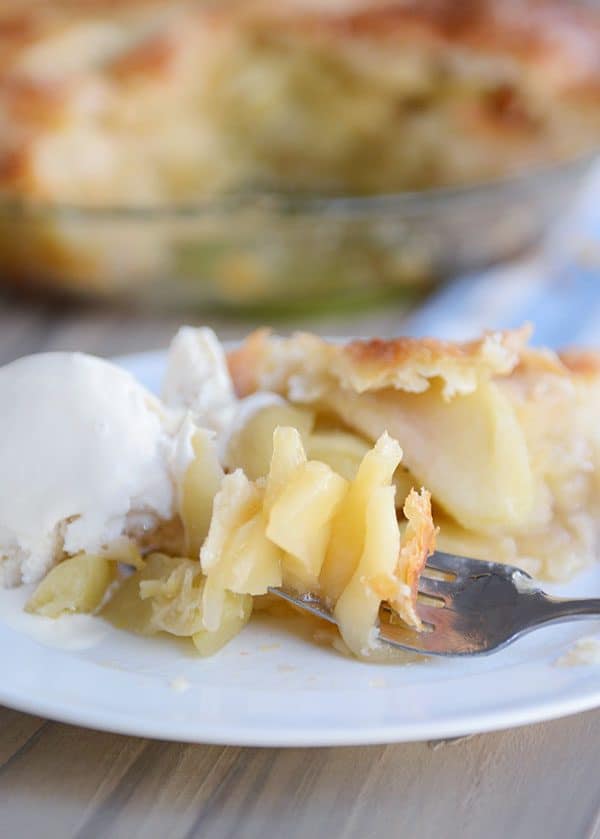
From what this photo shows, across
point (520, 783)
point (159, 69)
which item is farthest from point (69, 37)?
point (520, 783)

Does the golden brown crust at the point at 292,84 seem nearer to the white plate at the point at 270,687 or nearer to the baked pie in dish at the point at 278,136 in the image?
the baked pie in dish at the point at 278,136

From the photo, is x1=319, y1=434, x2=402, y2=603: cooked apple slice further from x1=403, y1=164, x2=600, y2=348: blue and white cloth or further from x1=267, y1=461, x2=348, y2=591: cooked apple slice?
x1=403, y1=164, x2=600, y2=348: blue and white cloth

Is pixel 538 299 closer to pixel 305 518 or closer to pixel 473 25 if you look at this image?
pixel 473 25

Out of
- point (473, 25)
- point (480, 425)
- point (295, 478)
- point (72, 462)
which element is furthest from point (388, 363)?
point (473, 25)

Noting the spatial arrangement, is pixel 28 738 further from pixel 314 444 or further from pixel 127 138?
pixel 127 138

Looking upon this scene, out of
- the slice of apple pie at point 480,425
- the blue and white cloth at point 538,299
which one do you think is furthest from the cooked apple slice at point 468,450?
the blue and white cloth at point 538,299
